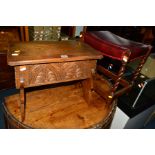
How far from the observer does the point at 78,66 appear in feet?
3.91

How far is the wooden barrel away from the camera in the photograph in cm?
123

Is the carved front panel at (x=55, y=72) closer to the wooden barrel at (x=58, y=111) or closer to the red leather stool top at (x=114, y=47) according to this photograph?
the red leather stool top at (x=114, y=47)

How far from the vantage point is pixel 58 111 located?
1.37 meters

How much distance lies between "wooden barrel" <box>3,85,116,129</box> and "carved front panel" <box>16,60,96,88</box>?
1.00 ft

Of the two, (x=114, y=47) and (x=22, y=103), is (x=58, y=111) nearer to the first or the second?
(x=22, y=103)

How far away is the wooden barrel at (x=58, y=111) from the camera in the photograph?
1.23 meters

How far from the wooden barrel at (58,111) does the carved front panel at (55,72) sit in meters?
0.30

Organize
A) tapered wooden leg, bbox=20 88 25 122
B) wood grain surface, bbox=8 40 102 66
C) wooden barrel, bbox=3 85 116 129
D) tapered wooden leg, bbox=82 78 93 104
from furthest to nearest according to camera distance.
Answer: tapered wooden leg, bbox=82 78 93 104 < wooden barrel, bbox=3 85 116 129 < tapered wooden leg, bbox=20 88 25 122 < wood grain surface, bbox=8 40 102 66

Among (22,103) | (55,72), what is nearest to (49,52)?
(55,72)

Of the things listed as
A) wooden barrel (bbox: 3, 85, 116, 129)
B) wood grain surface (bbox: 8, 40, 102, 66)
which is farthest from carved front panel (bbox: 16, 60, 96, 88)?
wooden barrel (bbox: 3, 85, 116, 129)

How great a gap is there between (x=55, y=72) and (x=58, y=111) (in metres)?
0.39

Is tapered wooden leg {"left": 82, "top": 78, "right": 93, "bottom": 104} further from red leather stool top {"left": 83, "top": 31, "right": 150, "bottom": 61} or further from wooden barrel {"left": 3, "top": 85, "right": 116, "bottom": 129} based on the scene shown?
red leather stool top {"left": 83, "top": 31, "right": 150, "bottom": 61}

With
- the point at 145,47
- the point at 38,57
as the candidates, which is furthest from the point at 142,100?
the point at 38,57
